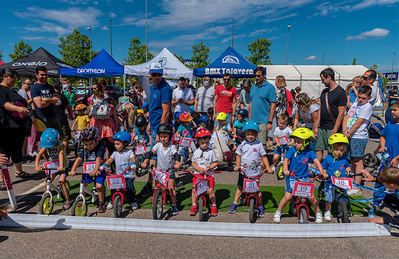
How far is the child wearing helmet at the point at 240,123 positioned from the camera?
7.03m

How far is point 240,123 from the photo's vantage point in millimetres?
7203

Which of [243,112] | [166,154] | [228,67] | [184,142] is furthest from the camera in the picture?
[228,67]

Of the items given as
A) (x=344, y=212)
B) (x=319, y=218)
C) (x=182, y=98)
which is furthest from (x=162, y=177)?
(x=182, y=98)

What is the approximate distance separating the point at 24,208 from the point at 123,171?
1.76m

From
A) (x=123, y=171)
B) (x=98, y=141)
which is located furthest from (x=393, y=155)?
(x=98, y=141)

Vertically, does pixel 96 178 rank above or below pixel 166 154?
below

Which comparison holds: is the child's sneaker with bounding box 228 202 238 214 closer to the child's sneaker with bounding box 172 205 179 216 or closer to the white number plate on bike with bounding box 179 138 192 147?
the child's sneaker with bounding box 172 205 179 216

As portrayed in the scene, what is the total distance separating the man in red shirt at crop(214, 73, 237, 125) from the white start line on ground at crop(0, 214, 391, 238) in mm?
4377

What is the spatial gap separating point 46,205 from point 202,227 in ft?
7.99

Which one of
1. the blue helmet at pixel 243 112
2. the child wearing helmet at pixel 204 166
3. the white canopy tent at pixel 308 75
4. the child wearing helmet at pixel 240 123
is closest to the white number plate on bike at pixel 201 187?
the child wearing helmet at pixel 204 166

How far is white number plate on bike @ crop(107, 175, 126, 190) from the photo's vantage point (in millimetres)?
4176

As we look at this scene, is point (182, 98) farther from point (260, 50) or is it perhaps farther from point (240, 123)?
point (260, 50)

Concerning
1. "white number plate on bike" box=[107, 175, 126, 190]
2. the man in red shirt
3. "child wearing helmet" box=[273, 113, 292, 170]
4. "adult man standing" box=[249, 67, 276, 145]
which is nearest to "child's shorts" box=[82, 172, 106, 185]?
"white number plate on bike" box=[107, 175, 126, 190]

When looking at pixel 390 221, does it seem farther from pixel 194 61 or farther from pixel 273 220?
pixel 194 61
